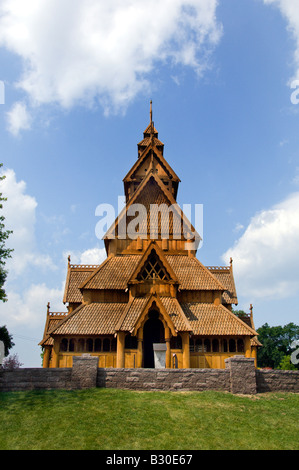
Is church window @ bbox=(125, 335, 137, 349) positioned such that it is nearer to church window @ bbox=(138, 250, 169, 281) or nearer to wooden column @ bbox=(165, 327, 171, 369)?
wooden column @ bbox=(165, 327, 171, 369)

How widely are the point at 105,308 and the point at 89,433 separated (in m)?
15.1

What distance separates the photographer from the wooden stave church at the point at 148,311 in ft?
80.4

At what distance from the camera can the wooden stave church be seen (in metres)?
24.5

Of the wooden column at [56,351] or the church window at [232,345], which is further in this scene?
the church window at [232,345]

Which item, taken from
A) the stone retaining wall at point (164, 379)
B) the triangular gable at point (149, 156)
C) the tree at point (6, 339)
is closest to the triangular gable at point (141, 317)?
the stone retaining wall at point (164, 379)

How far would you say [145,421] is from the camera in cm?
1366

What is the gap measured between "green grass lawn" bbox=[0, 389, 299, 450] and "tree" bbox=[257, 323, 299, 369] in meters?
75.6

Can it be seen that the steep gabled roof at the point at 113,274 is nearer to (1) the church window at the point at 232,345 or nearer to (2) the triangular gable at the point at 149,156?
(1) the church window at the point at 232,345

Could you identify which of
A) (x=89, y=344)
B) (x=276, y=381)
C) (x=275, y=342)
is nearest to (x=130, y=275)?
(x=89, y=344)

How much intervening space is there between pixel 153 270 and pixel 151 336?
16.0 feet

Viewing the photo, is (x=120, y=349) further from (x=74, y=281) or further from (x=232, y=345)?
(x=74, y=281)

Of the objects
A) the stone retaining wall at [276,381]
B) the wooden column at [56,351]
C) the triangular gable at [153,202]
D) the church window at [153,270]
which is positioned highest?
the triangular gable at [153,202]

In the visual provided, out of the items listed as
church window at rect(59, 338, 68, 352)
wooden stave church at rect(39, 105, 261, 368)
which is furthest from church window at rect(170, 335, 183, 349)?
church window at rect(59, 338, 68, 352)

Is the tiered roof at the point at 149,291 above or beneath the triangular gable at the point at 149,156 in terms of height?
beneath
